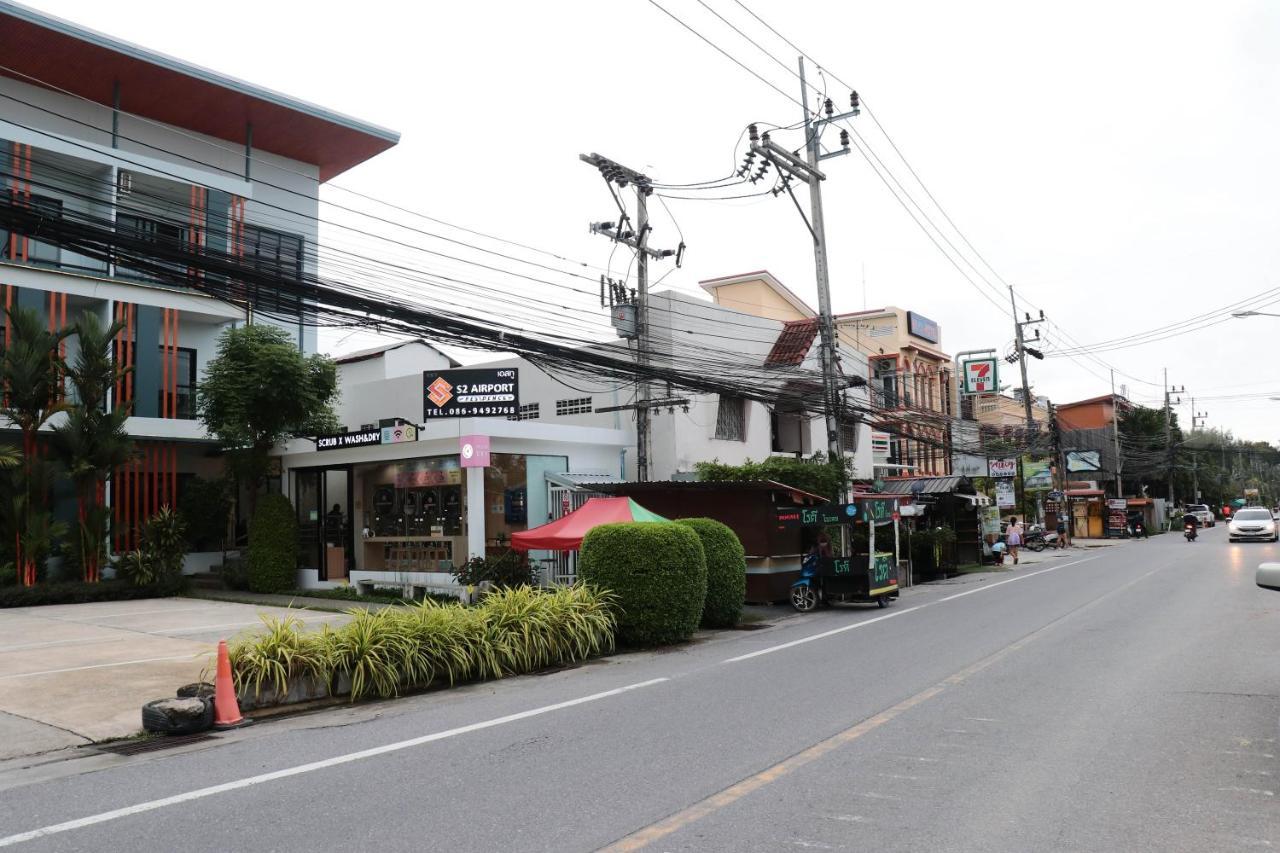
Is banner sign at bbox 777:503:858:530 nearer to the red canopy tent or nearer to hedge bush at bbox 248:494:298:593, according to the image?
the red canopy tent

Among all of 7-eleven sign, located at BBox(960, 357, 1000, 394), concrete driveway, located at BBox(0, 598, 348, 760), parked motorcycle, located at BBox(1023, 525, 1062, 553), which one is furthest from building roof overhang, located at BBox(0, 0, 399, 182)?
parked motorcycle, located at BBox(1023, 525, 1062, 553)

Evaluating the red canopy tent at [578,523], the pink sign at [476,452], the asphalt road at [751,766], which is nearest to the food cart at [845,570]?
the red canopy tent at [578,523]

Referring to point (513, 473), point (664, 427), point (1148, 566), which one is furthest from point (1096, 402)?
point (513, 473)

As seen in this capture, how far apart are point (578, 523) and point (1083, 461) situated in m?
57.7

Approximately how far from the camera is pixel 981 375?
136 ft

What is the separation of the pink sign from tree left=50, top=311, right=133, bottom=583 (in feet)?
26.5

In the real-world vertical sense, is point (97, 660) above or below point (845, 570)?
below

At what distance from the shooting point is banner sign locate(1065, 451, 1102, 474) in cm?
6406

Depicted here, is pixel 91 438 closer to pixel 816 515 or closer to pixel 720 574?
pixel 720 574

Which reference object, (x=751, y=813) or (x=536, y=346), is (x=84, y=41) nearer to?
(x=536, y=346)

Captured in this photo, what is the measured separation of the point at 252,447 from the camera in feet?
77.9

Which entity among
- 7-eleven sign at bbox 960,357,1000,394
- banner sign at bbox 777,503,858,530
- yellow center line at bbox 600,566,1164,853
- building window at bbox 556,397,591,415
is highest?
7-eleven sign at bbox 960,357,1000,394

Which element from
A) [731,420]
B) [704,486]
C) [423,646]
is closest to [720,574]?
[704,486]

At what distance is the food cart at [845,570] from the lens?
725 inches
